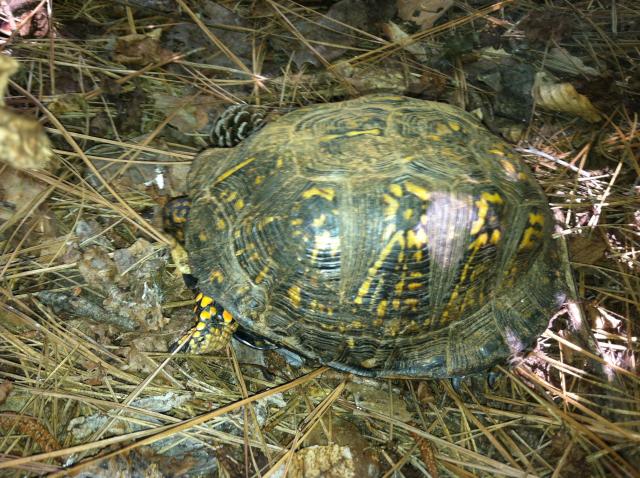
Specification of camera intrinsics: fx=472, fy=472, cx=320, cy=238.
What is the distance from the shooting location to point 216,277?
7.31ft

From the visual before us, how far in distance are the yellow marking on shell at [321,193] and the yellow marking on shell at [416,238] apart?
361mm

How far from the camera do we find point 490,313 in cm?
228

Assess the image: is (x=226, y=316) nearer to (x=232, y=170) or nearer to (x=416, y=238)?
(x=232, y=170)

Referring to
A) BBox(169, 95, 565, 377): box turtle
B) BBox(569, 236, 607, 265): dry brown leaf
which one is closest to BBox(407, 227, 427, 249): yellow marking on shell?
BBox(169, 95, 565, 377): box turtle

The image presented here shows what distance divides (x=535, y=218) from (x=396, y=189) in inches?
30.1

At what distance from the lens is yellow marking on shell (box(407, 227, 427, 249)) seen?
6.52 ft

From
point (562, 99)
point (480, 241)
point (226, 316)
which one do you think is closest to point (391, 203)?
point (480, 241)

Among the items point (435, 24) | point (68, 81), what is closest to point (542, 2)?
point (435, 24)

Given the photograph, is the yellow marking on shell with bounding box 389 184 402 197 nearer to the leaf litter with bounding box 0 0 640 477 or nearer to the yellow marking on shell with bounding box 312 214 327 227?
the yellow marking on shell with bounding box 312 214 327 227

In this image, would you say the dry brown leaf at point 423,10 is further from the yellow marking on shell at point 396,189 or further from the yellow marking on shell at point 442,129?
the yellow marking on shell at point 396,189

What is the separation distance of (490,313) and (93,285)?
210 cm

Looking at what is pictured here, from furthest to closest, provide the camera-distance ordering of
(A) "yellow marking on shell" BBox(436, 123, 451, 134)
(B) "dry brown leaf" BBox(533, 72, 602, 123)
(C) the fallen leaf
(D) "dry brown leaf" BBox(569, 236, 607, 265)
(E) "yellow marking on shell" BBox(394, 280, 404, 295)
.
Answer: (C) the fallen leaf
(B) "dry brown leaf" BBox(533, 72, 602, 123)
(D) "dry brown leaf" BBox(569, 236, 607, 265)
(A) "yellow marking on shell" BBox(436, 123, 451, 134)
(E) "yellow marking on shell" BBox(394, 280, 404, 295)

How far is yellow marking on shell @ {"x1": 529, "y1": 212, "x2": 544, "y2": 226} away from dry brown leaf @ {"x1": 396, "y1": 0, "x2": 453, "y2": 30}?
1.87 m

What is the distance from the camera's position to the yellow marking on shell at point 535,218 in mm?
2227
